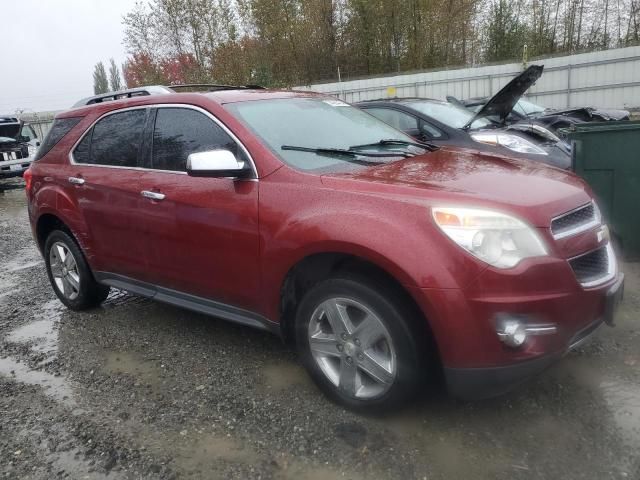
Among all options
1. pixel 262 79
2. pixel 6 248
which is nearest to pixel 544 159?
pixel 6 248

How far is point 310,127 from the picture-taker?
11.4 ft

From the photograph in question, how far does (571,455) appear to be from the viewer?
98.1 inches

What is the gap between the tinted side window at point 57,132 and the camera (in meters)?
4.57

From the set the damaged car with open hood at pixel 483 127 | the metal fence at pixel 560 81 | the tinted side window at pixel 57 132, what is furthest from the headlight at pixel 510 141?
the metal fence at pixel 560 81

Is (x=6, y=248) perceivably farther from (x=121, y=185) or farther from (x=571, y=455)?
(x=571, y=455)

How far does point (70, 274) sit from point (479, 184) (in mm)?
3634

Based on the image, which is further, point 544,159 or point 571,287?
point 544,159

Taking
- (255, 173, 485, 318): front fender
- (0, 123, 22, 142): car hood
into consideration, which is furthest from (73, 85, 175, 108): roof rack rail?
(0, 123, 22, 142): car hood

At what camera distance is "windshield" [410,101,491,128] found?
704 cm

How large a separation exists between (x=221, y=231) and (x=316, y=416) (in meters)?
1.17

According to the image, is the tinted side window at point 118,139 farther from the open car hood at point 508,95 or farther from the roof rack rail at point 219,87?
the open car hood at point 508,95

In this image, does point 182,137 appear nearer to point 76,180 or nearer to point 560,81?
point 76,180

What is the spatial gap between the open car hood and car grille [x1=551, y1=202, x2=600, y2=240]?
4.08m

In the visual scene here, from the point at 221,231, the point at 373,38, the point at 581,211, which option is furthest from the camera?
the point at 373,38
